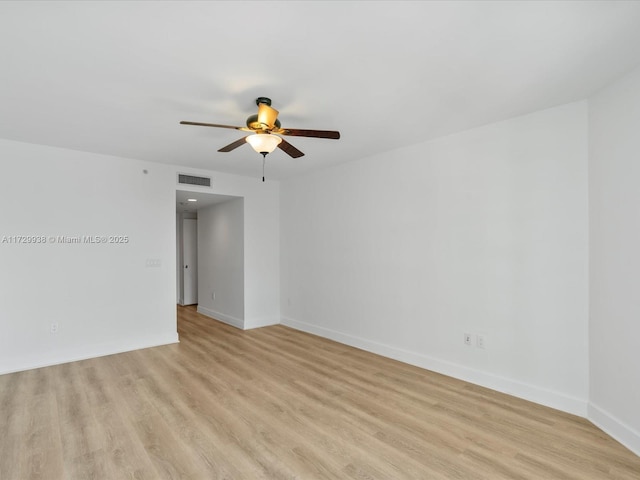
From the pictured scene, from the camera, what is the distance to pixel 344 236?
482 centimetres

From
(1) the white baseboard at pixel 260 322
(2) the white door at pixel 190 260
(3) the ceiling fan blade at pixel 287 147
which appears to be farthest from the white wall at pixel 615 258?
(2) the white door at pixel 190 260

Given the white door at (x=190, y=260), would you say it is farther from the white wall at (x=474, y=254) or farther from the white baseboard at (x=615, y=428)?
the white baseboard at (x=615, y=428)

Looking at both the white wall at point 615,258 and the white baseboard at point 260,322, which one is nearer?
the white wall at point 615,258

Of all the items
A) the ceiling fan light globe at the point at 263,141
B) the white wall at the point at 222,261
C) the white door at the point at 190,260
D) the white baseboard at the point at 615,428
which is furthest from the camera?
the white door at the point at 190,260

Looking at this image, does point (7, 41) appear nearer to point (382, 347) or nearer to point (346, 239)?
point (346, 239)

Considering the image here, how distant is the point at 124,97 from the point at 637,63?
371 cm

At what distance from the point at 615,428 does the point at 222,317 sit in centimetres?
545

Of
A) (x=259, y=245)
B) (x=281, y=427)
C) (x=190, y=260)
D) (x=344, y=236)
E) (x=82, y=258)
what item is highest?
(x=344, y=236)

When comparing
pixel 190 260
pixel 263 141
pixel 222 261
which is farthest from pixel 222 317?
pixel 263 141

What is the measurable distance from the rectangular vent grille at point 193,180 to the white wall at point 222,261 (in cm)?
69

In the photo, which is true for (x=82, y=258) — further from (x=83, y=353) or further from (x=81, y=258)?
(x=83, y=353)

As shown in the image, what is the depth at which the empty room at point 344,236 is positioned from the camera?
6.46ft

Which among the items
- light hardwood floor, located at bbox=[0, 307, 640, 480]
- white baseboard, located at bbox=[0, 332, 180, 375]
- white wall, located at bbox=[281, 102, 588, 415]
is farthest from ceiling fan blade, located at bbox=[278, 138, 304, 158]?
white baseboard, located at bbox=[0, 332, 180, 375]

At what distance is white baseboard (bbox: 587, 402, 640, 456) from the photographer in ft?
7.23
